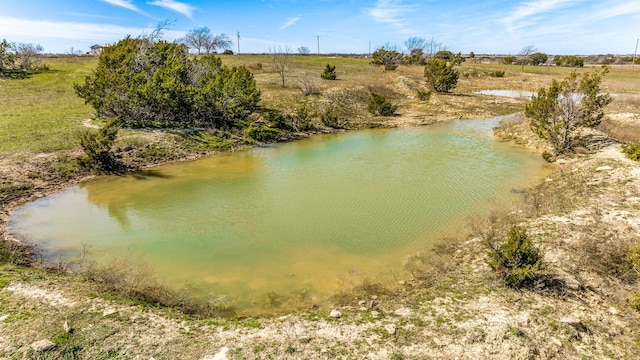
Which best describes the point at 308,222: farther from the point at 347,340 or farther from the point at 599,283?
the point at 599,283

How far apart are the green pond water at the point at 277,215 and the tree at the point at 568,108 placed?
1706 millimetres

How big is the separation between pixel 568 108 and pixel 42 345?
75.8ft

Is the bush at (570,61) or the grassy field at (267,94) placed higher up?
the bush at (570,61)

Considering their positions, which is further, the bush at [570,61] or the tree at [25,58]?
the bush at [570,61]

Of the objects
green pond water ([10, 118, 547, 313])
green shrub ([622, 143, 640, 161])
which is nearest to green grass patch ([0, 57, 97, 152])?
green pond water ([10, 118, 547, 313])

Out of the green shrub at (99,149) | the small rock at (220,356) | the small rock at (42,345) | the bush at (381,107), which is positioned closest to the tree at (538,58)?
the bush at (381,107)

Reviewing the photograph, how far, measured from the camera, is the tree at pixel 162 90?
73.3 feet

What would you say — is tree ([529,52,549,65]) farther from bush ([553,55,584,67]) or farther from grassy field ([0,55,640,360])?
grassy field ([0,55,640,360])

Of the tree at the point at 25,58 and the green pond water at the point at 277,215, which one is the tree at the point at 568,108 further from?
the tree at the point at 25,58

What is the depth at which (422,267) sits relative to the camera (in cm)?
978

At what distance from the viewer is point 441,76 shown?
43.7 metres

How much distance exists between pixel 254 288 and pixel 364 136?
1936 centimetres

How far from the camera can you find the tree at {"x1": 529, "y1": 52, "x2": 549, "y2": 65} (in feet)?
267

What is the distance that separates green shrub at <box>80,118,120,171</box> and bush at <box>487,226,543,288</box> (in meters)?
17.1
